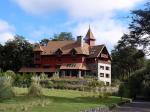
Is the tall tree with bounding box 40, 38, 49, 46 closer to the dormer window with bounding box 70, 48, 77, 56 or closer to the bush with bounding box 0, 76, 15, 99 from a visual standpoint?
the dormer window with bounding box 70, 48, 77, 56

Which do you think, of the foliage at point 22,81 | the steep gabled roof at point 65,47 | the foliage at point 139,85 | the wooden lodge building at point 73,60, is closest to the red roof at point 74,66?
the wooden lodge building at point 73,60

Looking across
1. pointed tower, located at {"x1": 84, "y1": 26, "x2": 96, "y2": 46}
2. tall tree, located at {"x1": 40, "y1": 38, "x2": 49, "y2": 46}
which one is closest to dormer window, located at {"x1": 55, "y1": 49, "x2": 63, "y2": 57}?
pointed tower, located at {"x1": 84, "y1": 26, "x2": 96, "y2": 46}

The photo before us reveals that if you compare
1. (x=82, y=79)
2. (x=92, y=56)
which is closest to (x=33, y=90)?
(x=82, y=79)

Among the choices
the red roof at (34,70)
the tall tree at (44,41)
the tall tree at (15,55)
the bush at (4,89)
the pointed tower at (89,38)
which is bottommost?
the bush at (4,89)

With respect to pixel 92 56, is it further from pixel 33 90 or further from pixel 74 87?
pixel 33 90

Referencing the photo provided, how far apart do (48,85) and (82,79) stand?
33.0 ft

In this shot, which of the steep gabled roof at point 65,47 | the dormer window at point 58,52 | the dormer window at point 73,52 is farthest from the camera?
the dormer window at point 58,52

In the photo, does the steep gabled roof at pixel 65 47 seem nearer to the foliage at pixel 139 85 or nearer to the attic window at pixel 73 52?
the attic window at pixel 73 52

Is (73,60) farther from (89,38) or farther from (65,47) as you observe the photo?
(89,38)

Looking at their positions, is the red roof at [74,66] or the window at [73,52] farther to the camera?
the window at [73,52]

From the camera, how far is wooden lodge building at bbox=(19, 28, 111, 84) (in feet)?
288

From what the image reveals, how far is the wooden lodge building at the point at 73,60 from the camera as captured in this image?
8775 cm

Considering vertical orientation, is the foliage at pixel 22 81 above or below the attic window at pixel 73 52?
below

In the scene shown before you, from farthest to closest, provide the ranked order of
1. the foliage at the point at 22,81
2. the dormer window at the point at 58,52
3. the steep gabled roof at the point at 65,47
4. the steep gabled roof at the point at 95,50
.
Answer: the dormer window at the point at 58,52, the steep gabled roof at the point at 65,47, the steep gabled roof at the point at 95,50, the foliage at the point at 22,81
